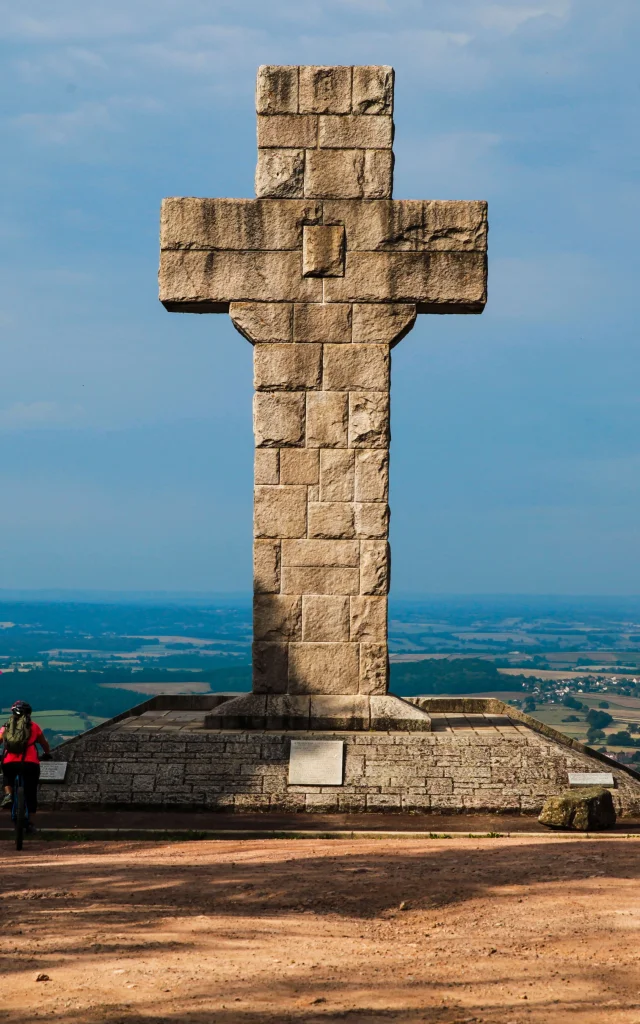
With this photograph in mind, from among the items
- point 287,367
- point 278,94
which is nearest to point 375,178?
point 278,94

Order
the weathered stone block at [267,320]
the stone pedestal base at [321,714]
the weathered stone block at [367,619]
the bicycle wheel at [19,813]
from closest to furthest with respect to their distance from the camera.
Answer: the bicycle wheel at [19,813] < the stone pedestal base at [321,714] < the weathered stone block at [367,619] < the weathered stone block at [267,320]

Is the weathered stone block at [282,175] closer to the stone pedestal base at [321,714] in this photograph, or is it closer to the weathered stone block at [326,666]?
the weathered stone block at [326,666]

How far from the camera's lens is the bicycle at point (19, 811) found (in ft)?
35.5

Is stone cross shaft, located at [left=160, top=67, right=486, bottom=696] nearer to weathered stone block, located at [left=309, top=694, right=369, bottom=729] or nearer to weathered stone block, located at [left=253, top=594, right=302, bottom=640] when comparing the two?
weathered stone block, located at [left=253, top=594, right=302, bottom=640]

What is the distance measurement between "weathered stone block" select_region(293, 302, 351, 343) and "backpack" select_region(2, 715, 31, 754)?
17.1ft

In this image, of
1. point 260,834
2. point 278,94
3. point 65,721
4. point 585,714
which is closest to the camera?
point 260,834

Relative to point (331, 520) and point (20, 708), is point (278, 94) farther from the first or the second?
point (20, 708)

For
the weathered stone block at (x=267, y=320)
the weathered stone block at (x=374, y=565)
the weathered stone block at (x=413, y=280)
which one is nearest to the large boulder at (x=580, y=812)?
the weathered stone block at (x=374, y=565)

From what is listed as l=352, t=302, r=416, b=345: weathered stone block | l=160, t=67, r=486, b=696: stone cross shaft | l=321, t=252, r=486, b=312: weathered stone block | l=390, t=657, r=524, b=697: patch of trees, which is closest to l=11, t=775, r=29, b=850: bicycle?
l=160, t=67, r=486, b=696: stone cross shaft

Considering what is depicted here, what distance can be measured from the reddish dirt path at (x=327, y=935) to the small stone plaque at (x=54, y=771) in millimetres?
2575

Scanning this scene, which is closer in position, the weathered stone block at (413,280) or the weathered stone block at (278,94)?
the weathered stone block at (413,280)

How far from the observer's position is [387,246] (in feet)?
45.1

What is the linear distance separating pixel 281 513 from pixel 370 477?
1.08 m

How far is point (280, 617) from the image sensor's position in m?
13.5
